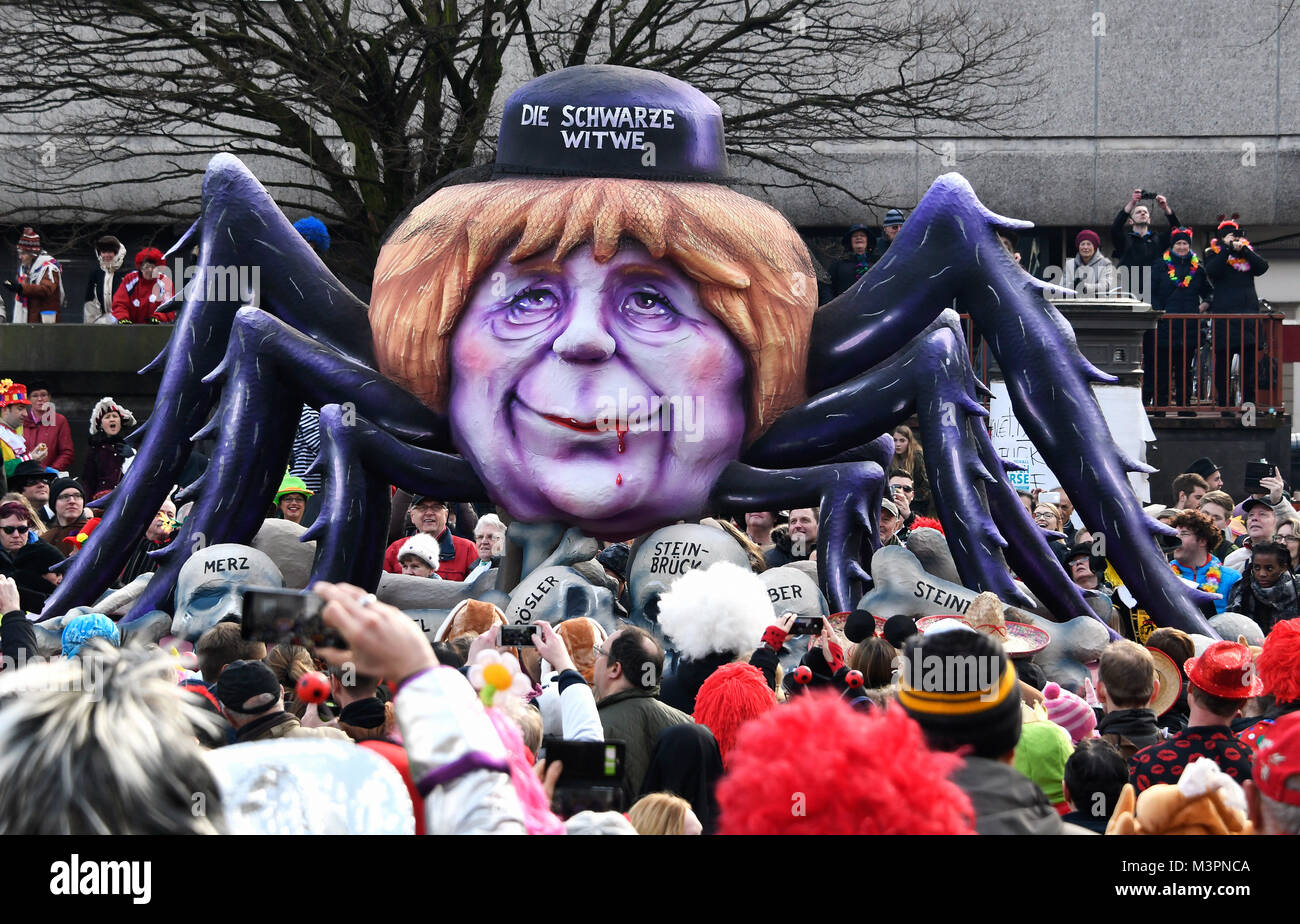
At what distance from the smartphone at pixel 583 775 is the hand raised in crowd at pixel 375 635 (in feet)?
3.41

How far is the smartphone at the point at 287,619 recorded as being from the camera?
111 inches

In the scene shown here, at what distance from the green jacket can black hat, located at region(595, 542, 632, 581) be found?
11.9 ft

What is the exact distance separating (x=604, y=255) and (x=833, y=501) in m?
1.38

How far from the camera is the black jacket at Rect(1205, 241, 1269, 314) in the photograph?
14.9 m

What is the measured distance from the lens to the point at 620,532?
8398 mm

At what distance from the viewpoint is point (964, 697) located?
318 cm

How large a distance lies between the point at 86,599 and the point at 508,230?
8.32 feet

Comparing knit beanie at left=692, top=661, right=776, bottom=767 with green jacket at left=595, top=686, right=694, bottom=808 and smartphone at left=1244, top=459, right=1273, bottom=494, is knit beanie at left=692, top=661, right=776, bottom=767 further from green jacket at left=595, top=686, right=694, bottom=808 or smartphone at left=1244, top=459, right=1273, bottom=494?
smartphone at left=1244, top=459, right=1273, bottom=494

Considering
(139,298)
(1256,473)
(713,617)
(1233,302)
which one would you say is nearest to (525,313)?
(713,617)

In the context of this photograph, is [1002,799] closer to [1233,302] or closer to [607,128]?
[607,128]

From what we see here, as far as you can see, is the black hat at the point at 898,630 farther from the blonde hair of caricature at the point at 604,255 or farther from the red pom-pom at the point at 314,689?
the red pom-pom at the point at 314,689

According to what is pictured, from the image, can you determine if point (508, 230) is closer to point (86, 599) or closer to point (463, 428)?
point (463, 428)

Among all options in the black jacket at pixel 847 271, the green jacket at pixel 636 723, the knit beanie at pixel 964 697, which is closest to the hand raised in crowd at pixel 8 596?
the green jacket at pixel 636 723
